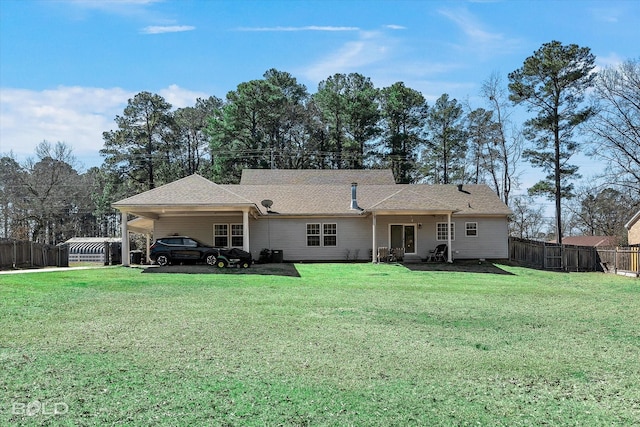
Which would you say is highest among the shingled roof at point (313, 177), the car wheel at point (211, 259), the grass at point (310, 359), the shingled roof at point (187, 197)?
the shingled roof at point (313, 177)

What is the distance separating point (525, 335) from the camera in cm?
845

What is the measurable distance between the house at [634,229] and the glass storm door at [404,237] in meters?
13.2

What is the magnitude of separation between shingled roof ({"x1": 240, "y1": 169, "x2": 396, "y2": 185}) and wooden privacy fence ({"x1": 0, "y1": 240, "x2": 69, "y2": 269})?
11.8 m

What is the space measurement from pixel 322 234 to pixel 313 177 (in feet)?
30.8

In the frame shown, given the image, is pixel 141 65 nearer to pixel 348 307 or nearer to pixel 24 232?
pixel 348 307

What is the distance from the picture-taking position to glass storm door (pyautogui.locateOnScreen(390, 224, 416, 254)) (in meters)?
26.7

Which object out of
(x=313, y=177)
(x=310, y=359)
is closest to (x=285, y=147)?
(x=313, y=177)

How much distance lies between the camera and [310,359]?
654 cm

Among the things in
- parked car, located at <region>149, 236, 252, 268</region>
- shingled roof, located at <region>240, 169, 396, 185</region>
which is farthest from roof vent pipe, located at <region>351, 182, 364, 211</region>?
parked car, located at <region>149, 236, 252, 268</region>

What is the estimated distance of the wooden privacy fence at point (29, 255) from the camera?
22.1 metres

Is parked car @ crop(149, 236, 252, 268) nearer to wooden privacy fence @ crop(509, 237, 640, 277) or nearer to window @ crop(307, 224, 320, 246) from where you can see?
window @ crop(307, 224, 320, 246)

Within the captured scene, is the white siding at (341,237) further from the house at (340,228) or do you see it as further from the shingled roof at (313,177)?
the shingled roof at (313,177)

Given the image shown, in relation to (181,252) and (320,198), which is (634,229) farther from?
(181,252)

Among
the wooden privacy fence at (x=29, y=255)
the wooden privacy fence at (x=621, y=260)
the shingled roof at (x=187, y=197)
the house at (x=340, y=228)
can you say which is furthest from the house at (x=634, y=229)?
the wooden privacy fence at (x=29, y=255)
